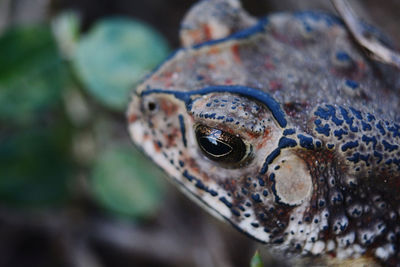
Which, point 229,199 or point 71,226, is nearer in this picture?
point 229,199

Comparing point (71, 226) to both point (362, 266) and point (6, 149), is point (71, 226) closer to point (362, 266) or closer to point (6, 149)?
point (6, 149)

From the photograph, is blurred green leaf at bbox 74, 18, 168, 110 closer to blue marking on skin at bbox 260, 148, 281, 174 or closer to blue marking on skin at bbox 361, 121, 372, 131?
blue marking on skin at bbox 260, 148, 281, 174

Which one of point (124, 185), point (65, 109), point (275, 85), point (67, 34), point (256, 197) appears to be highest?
point (275, 85)

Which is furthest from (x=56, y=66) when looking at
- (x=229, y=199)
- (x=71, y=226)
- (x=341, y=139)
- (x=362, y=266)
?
(x=362, y=266)

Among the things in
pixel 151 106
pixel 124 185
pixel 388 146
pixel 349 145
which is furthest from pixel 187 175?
pixel 124 185

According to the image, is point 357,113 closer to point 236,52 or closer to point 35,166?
point 236,52

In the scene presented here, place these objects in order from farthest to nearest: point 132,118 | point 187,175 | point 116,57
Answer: point 116,57
point 132,118
point 187,175
